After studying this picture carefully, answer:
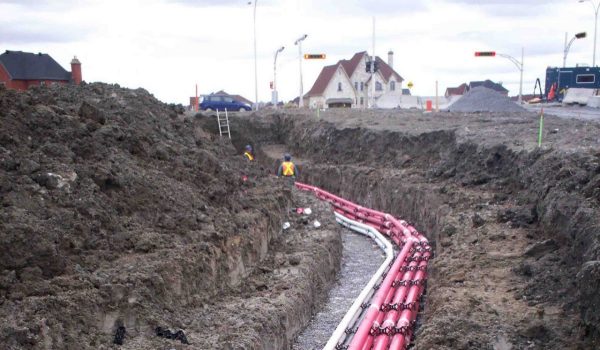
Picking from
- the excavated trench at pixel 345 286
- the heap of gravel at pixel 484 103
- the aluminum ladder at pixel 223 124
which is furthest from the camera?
the aluminum ladder at pixel 223 124

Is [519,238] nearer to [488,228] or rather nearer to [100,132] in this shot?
[488,228]

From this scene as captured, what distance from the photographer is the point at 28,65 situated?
64.9 ft

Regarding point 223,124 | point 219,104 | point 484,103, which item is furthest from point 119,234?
point 219,104

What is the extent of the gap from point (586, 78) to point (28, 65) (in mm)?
29668

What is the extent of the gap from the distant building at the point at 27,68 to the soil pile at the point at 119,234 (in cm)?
699

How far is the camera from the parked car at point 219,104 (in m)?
38.2

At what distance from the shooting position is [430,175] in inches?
725

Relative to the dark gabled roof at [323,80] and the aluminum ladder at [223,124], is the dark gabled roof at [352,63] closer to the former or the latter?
the dark gabled roof at [323,80]

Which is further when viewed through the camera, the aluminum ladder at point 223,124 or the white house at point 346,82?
the white house at point 346,82

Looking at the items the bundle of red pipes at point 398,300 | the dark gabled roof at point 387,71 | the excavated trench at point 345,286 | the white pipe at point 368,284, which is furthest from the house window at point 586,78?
the dark gabled roof at point 387,71

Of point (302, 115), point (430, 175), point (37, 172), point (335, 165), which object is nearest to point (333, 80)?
point (302, 115)

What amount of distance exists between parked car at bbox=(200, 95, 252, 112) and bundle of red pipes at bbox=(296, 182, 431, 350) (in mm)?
23705

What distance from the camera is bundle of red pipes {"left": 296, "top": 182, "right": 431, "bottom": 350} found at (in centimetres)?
888

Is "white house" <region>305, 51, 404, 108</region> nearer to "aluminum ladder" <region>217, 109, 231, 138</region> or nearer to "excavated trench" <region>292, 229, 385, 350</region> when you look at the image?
"aluminum ladder" <region>217, 109, 231, 138</region>
